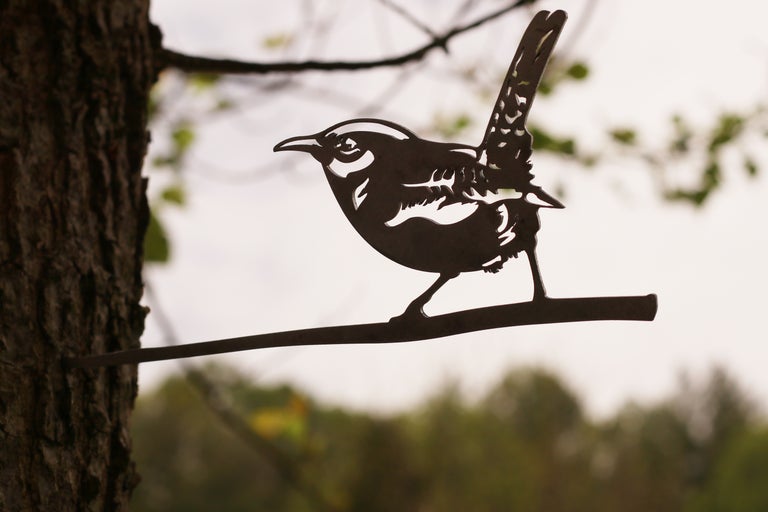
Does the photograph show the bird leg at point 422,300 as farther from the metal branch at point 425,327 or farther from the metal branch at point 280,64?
the metal branch at point 280,64

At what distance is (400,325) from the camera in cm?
68

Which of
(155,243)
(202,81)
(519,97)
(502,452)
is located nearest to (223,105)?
(202,81)

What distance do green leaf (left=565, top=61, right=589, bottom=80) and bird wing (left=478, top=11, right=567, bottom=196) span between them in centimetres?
78

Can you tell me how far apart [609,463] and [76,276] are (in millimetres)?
9370

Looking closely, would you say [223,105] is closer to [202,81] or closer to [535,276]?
[202,81]

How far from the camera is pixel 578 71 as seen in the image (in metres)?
1.44

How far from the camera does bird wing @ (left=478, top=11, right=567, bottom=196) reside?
2.25ft

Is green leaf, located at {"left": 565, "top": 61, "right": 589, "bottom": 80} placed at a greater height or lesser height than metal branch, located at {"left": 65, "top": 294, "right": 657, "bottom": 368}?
greater

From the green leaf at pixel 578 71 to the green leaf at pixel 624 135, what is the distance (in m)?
0.45

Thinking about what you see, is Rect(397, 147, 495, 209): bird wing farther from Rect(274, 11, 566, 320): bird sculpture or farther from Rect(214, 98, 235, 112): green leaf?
Rect(214, 98, 235, 112): green leaf

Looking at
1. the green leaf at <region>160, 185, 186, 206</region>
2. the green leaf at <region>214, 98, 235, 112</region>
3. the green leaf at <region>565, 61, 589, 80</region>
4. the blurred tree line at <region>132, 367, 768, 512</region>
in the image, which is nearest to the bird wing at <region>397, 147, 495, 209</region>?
the green leaf at <region>565, 61, 589, 80</region>

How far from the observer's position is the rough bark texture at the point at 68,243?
2.24 feet

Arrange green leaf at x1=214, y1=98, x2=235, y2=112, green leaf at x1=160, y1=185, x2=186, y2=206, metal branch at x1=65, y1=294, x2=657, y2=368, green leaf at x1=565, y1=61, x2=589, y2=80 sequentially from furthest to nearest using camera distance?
green leaf at x1=214, y1=98, x2=235, y2=112, green leaf at x1=160, y1=185, x2=186, y2=206, green leaf at x1=565, y1=61, x2=589, y2=80, metal branch at x1=65, y1=294, x2=657, y2=368

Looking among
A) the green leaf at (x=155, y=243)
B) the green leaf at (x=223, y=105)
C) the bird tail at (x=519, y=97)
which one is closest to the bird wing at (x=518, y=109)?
the bird tail at (x=519, y=97)
